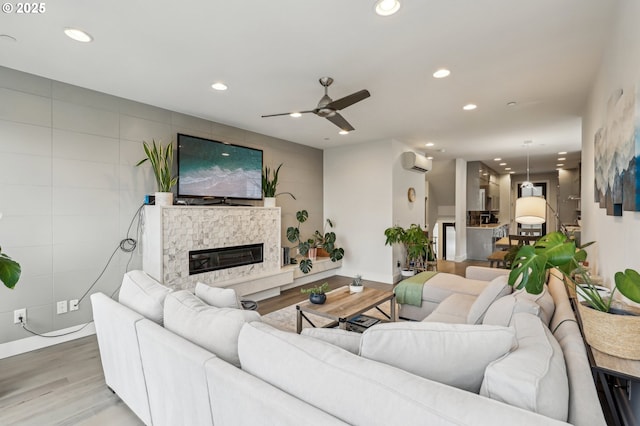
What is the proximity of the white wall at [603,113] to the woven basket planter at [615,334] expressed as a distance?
1.30 ft

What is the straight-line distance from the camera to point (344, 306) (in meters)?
2.76

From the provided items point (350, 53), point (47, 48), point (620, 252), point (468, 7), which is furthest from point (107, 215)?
point (620, 252)

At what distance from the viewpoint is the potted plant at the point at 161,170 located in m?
3.52

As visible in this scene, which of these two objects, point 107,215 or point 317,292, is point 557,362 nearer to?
point 317,292

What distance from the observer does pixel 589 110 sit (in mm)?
3275

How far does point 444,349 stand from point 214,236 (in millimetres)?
3490

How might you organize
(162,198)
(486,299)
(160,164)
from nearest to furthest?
(486,299), (162,198), (160,164)

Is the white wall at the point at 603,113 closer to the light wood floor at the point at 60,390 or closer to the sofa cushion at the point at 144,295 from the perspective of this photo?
the sofa cushion at the point at 144,295

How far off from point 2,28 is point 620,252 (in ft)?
14.8

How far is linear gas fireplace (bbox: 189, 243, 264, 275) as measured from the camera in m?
3.87

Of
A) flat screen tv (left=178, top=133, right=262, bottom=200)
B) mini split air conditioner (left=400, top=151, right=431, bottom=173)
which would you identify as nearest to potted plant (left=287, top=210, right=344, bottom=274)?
flat screen tv (left=178, top=133, right=262, bottom=200)

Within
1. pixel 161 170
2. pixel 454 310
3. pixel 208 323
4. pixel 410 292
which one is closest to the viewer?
pixel 208 323

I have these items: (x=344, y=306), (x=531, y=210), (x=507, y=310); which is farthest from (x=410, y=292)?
(x=531, y=210)

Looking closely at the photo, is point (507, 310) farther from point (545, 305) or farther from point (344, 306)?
point (344, 306)
